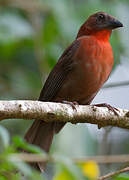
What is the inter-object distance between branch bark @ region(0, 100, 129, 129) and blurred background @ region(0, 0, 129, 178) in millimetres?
676

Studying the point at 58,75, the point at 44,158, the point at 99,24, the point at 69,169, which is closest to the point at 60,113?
the point at 44,158

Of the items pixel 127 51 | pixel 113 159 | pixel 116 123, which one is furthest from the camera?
pixel 127 51

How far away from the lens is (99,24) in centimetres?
494

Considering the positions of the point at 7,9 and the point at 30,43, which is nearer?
the point at 30,43

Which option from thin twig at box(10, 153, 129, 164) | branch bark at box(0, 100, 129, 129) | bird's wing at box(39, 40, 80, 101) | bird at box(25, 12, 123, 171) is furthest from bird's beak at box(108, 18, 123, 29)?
thin twig at box(10, 153, 129, 164)

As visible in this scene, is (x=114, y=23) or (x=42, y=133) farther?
(x=114, y=23)

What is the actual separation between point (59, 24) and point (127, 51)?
680 millimetres

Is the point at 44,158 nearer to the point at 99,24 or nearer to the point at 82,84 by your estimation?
the point at 82,84

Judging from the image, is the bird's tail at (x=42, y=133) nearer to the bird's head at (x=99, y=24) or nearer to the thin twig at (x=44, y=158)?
the bird's head at (x=99, y=24)

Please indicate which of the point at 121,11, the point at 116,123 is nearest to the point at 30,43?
Result: the point at 121,11

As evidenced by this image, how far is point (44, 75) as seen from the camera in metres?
4.84

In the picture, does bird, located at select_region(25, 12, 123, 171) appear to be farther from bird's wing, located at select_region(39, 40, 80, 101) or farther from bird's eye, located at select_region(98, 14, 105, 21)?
bird's eye, located at select_region(98, 14, 105, 21)

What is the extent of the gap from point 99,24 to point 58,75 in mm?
805

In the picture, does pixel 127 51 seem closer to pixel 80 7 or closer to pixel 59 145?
pixel 80 7
